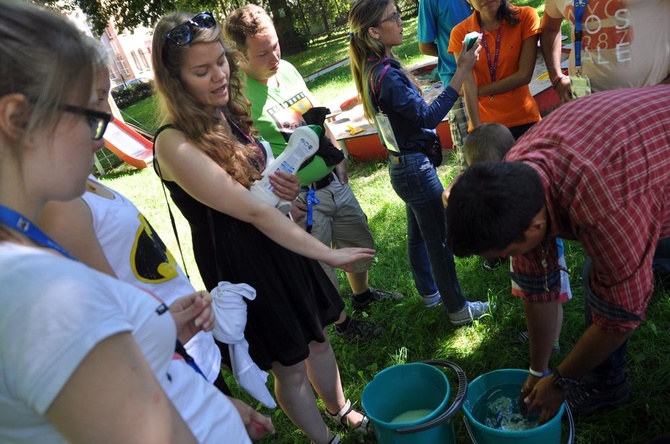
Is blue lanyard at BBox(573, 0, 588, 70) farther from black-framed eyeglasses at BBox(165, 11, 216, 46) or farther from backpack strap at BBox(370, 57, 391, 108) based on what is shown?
black-framed eyeglasses at BBox(165, 11, 216, 46)

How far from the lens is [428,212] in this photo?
2.54 meters

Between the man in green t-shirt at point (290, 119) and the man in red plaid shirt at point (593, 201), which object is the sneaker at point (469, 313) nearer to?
the man in green t-shirt at point (290, 119)

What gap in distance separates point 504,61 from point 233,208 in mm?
1973

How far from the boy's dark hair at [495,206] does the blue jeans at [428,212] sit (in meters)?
1.09

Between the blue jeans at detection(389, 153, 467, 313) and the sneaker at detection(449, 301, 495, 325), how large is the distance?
3 centimetres

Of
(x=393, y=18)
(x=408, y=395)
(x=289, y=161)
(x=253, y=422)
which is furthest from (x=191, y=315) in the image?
(x=393, y=18)

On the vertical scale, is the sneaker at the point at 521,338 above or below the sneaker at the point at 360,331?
below

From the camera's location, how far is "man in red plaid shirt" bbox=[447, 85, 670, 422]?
1.33 m

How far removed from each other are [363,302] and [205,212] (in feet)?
5.27

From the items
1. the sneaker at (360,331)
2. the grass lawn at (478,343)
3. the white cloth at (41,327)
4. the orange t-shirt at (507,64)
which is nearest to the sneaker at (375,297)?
the grass lawn at (478,343)

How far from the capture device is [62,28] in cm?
74

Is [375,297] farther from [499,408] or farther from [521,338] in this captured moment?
[499,408]

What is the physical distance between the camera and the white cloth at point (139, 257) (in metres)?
1.31

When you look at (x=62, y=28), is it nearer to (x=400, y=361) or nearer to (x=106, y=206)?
(x=106, y=206)
